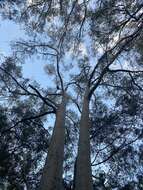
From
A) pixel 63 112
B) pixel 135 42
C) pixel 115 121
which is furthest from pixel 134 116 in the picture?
pixel 63 112

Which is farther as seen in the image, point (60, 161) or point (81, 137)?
point (81, 137)

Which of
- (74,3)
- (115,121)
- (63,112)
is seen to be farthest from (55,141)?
(115,121)

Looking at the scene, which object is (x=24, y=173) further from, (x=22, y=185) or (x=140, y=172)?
(x=140, y=172)

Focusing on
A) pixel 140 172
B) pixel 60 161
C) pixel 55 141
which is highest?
pixel 140 172

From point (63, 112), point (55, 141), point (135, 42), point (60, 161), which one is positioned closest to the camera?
point (60, 161)

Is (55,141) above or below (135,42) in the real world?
below

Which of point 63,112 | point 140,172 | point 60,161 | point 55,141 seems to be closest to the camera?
point 60,161

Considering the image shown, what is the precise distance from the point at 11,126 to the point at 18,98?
1.35 metres

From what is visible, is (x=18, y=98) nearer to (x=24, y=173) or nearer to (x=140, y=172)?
(x=24, y=173)

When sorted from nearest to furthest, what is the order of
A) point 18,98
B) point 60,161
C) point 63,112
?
1. point 60,161
2. point 63,112
3. point 18,98

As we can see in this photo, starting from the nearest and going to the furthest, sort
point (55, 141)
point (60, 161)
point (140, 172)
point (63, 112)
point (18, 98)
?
point (60, 161) → point (55, 141) → point (63, 112) → point (140, 172) → point (18, 98)

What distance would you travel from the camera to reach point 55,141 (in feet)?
15.8

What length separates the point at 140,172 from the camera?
8695 millimetres

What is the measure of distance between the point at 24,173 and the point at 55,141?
414cm
